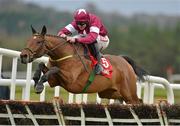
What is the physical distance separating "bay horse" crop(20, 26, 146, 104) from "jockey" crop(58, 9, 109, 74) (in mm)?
128

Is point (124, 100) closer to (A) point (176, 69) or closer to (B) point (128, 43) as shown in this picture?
(A) point (176, 69)

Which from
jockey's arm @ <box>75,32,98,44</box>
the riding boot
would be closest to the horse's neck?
jockey's arm @ <box>75,32,98,44</box>

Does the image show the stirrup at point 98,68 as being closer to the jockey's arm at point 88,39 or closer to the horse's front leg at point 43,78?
the jockey's arm at point 88,39

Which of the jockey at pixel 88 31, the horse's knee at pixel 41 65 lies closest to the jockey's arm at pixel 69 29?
the jockey at pixel 88 31

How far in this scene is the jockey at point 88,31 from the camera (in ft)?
28.5

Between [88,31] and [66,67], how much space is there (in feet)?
2.02

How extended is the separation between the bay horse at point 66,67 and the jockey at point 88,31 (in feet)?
0.42

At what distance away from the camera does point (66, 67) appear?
8594mm

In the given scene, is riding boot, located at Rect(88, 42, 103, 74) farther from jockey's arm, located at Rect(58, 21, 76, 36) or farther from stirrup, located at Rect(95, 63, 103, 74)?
jockey's arm, located at Rect(58, 21, 76, 36)

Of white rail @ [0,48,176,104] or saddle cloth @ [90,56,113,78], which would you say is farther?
saddle cloth @ [90,56,113,78]

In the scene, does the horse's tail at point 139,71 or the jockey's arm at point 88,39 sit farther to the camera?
the horse's tail at point 139,71

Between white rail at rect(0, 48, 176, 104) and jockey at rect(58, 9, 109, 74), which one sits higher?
jockey at rect(58, 9, 109, 74)

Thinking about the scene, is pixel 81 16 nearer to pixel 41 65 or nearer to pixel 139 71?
pixel 41 65

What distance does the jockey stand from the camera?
869cm
